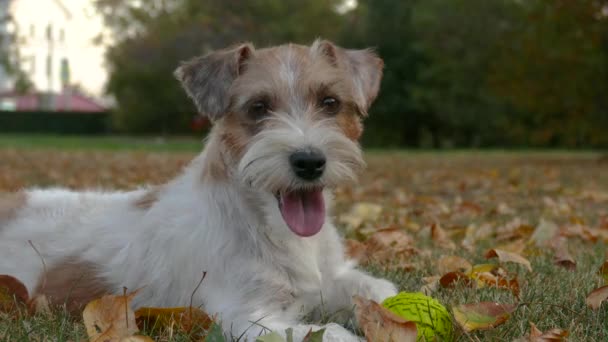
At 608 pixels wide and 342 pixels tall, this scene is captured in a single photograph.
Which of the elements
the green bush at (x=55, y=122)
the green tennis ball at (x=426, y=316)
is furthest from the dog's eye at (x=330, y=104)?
the green bush at (x=55, y=122)

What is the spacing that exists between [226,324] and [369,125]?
36151 mm

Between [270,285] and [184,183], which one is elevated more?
[184,183]

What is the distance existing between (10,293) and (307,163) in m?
1.56

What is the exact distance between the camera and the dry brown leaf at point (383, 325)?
2.52 metres

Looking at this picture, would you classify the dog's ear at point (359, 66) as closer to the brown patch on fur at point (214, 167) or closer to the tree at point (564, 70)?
the brown patch on fur at point (214, 167)

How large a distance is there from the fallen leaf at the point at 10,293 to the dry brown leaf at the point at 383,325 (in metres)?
1.67

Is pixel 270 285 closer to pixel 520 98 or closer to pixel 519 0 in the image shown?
pixel 520 98

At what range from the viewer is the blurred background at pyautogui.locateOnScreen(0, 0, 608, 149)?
69.6 ft

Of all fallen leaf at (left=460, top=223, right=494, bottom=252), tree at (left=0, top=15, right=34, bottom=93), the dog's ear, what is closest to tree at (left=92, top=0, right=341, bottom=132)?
tree at (left=0, top=15, right=34, bottom=93)

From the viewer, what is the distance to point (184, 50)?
42188 mm

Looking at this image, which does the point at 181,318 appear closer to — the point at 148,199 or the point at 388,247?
the point at 148,199

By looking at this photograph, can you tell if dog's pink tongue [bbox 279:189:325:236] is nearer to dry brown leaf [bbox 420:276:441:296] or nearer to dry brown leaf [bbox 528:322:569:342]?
dry brown leaf [bbox 420:276:441:296]

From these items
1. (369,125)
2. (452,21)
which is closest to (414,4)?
(452,21)

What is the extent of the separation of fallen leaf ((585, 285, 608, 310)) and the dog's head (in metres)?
1.20
